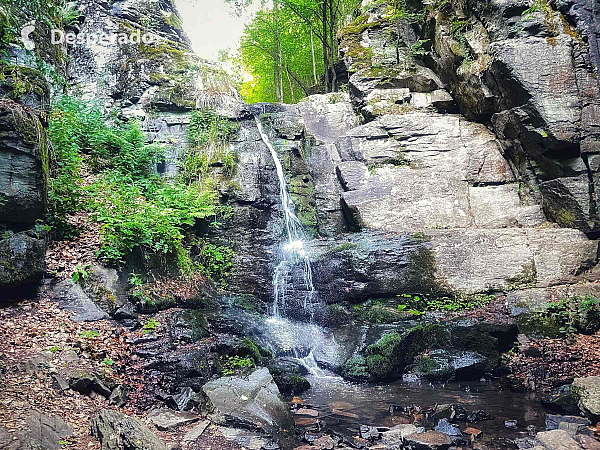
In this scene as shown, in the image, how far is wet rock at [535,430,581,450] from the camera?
4609mm

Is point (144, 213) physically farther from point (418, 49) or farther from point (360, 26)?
point (360, 26)

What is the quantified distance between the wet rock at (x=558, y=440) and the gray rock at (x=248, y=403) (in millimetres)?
3158

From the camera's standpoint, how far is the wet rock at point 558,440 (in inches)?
181

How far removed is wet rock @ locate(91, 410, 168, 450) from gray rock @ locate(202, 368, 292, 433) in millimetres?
1161

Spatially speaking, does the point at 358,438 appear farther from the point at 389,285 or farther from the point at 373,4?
the point at 373,4

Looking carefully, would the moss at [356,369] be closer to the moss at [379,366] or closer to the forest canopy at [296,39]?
the moss at [379,366]

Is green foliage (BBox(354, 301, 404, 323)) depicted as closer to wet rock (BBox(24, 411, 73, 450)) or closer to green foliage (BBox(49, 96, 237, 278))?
green foliage (BBox(49, 96, 237, 278))

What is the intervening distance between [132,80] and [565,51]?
1341 cm

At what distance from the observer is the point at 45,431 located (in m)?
4.06

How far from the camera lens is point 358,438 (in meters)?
5.44

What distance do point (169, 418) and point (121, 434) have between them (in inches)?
43.5

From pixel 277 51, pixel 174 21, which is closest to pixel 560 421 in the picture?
pixel 174 21

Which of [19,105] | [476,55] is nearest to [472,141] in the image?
[476,55]

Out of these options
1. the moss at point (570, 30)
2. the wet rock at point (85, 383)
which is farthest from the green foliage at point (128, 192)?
the moss at point (570, 30)
